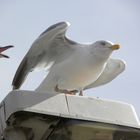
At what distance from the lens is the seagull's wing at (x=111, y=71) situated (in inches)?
254

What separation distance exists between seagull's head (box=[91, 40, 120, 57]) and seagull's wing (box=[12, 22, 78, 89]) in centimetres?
37

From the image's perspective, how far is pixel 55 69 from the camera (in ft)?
19.1

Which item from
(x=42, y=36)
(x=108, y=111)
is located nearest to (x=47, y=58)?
(x=42, y=36)

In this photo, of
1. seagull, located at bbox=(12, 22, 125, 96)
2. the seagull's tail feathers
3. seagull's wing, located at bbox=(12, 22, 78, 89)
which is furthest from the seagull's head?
the seagull's tail feathers

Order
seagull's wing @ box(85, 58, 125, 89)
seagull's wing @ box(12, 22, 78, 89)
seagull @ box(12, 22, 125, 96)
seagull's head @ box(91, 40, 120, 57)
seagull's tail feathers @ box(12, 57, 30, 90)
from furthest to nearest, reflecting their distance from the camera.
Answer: seagull's wing @ box(85, 58, 125, 89)
seagull's wing @ box(12, 22, 78, 89)
seagull's head @ box(91, 40, 120, 57)
seagull @ box(12, 22, 125, 96)
seagull's tail feathers @ box(12, 57, 30, 90)

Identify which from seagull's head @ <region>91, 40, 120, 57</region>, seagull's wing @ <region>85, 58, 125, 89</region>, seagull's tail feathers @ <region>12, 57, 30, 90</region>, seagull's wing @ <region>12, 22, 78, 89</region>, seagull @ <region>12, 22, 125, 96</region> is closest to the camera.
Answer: seagull's tail feathers @ <region>12, 57, 30, 90</region>

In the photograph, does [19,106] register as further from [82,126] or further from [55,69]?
[55,69]

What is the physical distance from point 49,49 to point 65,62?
51 cm

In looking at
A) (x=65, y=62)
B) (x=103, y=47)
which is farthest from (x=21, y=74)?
(x=103, y=47)

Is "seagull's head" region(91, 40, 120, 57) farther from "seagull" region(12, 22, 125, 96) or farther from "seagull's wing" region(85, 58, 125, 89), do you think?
"seagull's wing" region(85, 58, 125, 89)

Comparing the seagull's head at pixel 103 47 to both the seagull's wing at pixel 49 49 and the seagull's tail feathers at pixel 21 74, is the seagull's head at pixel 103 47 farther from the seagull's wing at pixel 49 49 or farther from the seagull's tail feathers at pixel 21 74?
the seagull's tail feathers at pixel 21 74

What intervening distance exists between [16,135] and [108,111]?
1.82 ft

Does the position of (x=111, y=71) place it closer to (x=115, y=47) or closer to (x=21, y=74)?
(x=115, y=47)

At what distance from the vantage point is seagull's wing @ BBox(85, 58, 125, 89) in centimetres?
646
